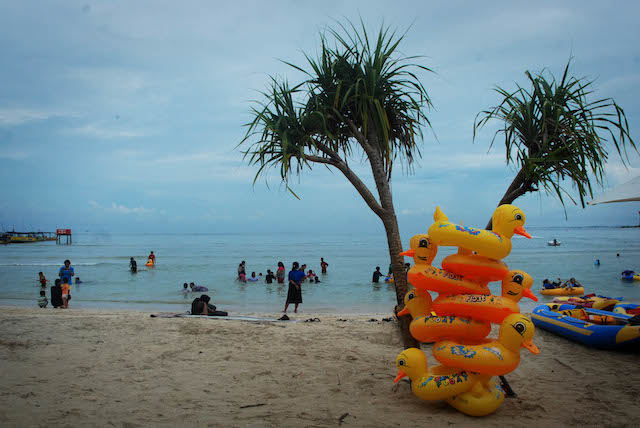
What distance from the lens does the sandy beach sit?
3900 millimetres

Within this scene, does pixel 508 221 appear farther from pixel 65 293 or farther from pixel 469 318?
pixel 65 293

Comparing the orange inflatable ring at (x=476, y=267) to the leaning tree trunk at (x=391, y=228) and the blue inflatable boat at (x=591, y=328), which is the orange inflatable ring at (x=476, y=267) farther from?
the blue inflatable boat at (x=591, y=328)

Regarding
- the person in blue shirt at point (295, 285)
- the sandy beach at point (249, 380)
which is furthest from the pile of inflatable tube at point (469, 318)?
the person in blue shirt at point (295, 285)

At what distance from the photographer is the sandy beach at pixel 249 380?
390 cm

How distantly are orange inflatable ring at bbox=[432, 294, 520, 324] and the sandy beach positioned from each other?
37.9 inches

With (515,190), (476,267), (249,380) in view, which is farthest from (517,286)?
(249,380)

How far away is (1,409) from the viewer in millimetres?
3842

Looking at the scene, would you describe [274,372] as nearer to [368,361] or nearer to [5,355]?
[368,361]

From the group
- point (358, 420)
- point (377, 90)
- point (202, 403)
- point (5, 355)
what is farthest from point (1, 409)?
point (377, 90)

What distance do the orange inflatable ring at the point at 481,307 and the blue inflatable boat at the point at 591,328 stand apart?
141 inches

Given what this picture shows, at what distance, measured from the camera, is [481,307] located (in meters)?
3.83

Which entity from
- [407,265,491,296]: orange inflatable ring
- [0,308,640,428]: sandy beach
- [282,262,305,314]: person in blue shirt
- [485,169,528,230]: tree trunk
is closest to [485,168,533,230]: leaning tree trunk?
[485,169,528,230]: tree trunk

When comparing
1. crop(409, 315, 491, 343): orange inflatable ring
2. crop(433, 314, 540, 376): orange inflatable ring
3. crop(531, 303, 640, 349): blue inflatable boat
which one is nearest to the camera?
crop(433, 314, 540, 376): orange inflatable ring

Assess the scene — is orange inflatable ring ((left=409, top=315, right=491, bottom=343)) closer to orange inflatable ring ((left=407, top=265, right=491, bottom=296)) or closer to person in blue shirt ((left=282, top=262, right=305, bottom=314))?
orange inflatable ring ((left=407, top=265, right=491, bottom=296))
